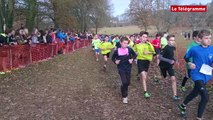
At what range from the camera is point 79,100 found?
8.16m

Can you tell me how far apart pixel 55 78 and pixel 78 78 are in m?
0.82


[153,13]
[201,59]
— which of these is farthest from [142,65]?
[153,13]

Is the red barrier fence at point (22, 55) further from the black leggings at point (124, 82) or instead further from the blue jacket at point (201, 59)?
the blue jacket at point (201, 59)

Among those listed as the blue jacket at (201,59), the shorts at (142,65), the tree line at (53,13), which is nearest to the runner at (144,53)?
the shorts at (142,65)

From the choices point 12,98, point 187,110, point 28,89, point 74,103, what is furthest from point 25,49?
point 187,110

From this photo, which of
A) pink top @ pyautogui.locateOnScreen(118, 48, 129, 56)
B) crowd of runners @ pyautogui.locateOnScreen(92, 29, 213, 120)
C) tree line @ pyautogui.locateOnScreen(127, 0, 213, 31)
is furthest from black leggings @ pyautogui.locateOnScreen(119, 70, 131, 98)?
tree line @ pyautogui.locateOnScreen(127, 0, 213, 31)

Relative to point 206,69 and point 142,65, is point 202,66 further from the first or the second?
point 142,65

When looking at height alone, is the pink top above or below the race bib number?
above

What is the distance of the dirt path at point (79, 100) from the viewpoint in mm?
6902

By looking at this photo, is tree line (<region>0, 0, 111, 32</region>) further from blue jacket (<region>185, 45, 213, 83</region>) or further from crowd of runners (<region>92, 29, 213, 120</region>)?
blue jacket (<region>185, 45, 213, 83</region>)

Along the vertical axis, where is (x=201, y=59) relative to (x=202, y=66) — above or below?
above

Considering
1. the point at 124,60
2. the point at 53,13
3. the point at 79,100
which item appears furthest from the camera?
the point at 53,13

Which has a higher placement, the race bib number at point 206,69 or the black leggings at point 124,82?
the race bib number at point 206,69

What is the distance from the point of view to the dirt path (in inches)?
272
